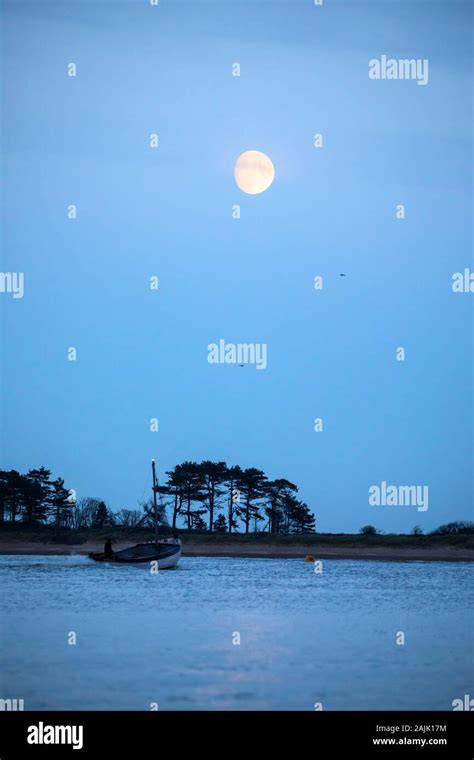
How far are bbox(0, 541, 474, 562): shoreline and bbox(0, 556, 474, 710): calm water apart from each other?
30758mm

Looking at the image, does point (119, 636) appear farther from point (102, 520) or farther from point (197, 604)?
point (102, 520)

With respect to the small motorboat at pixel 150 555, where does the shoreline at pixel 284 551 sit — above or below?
below

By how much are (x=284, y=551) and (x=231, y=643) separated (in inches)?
2466

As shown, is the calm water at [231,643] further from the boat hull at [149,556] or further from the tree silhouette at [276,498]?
the tree silhouette at [276,498]

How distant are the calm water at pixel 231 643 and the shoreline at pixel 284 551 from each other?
30.8 metres

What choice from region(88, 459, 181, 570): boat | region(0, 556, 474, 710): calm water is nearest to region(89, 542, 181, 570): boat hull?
region(88, 459, 181, 570): boat

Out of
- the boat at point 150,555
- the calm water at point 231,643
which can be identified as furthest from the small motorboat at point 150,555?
the calm water at point 231,643

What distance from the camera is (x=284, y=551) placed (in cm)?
9275

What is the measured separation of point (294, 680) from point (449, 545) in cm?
7142

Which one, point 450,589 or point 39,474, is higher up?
point 39,474

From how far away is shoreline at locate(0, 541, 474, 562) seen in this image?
88.5 m

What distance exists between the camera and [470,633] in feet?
115

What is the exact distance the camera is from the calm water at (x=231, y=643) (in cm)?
2284
